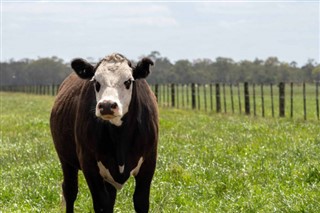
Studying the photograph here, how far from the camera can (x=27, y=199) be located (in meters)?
9.48

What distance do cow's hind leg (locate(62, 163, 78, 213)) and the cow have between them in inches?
45.3

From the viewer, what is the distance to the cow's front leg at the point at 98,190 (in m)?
7.32

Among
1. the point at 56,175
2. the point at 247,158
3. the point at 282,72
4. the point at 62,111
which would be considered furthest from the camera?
the point at 282,72

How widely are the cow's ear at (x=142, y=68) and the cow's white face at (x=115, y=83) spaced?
0.12m

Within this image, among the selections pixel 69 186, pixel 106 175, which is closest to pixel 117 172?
pixel 106 175

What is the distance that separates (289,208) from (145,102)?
2.38 meters

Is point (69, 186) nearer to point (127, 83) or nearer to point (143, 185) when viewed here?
point (143, 185)

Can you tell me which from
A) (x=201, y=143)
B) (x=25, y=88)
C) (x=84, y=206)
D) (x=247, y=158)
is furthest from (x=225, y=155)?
(x=25, y=88)

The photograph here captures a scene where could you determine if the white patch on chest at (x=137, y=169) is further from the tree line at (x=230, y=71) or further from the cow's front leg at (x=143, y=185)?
the tree line at (x=230, y=71)

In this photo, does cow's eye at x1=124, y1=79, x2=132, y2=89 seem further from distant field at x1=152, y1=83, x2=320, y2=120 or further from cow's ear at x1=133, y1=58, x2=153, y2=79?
distant field at x1=152, y1=83, x2=320, y2=120

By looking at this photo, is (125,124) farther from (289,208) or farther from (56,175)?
(56,175)

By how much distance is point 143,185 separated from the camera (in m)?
7.54

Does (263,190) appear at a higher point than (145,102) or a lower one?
lower

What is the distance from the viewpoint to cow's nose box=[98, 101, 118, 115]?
615 cm
